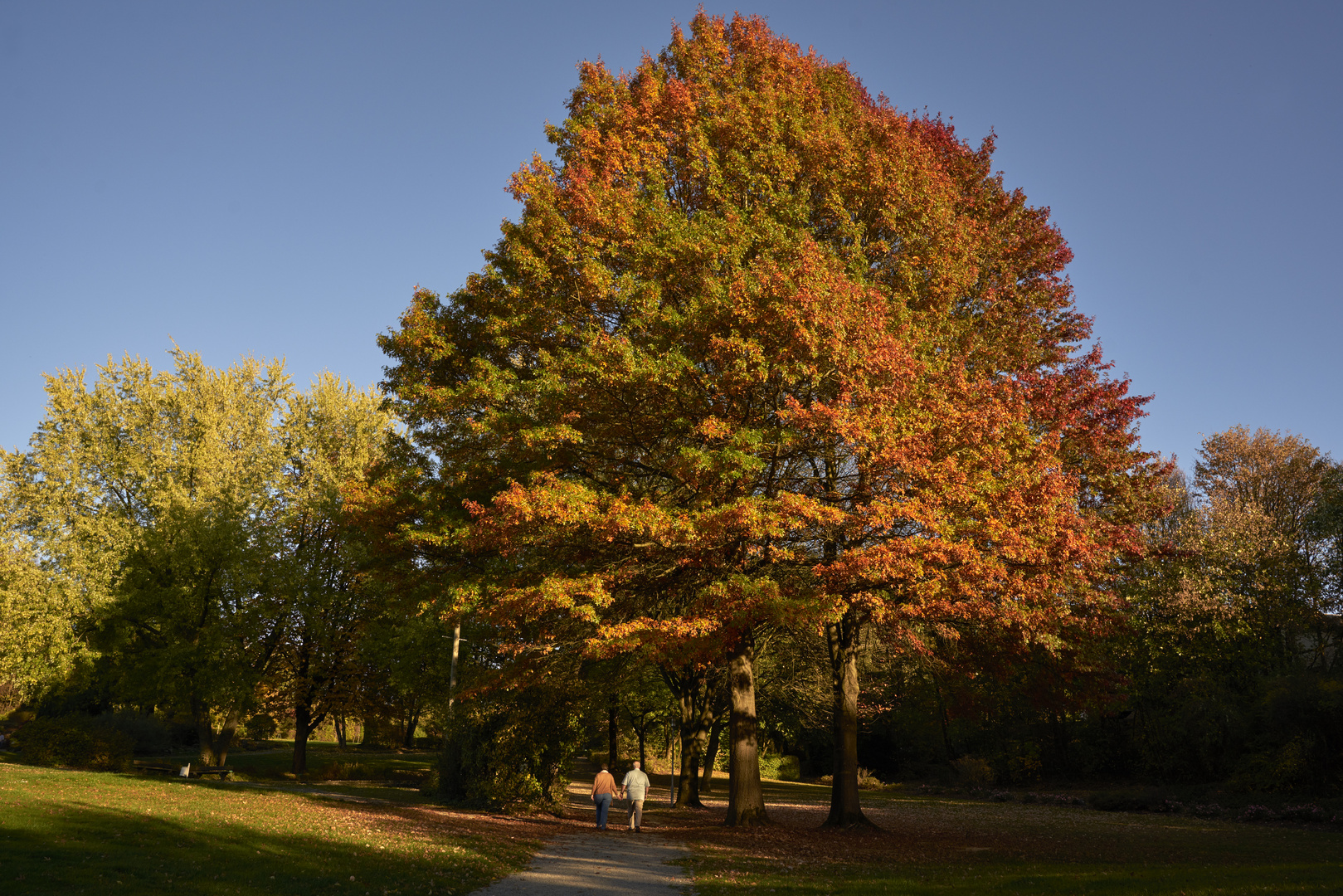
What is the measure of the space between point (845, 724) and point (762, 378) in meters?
9.80

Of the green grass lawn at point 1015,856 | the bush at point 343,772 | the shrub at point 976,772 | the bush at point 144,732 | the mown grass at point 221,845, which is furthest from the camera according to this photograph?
the shrub at point 976,772

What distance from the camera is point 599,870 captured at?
40.9 ft

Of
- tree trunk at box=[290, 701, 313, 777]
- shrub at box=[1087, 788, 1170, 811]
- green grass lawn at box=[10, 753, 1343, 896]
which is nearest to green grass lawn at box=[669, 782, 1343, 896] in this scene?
green grass lawn at box=[10, 753, 1343, 896]

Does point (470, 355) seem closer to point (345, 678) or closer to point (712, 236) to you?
point (712, 236)

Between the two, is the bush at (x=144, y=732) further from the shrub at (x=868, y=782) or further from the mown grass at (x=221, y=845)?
the shrub at (x=868, y=782)

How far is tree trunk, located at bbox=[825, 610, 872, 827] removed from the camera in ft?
62.4

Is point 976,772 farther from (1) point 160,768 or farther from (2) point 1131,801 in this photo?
(1) point 160,768

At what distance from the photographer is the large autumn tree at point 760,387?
45.8ft

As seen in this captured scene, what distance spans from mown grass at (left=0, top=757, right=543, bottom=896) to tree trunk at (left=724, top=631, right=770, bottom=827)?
485 centimetres

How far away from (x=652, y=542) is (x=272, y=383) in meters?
30.2

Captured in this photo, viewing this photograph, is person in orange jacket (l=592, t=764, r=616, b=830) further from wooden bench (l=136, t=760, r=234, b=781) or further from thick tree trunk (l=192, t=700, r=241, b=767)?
thick tree trunk (l=192, t=700, r=241, b=767)

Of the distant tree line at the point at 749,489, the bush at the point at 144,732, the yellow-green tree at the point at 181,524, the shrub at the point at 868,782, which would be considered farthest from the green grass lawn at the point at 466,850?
the shrub at the point at 868,782

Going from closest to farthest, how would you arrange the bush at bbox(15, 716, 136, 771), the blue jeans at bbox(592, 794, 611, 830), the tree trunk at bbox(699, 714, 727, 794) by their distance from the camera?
the blue jeans at bbox(592, 794, 611, 830) < the bush at bbox(15, 716, 136, 771) < the tree trunk at bbox(699, 714, 727, 794)

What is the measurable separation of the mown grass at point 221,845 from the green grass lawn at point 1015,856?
3.80 meters
